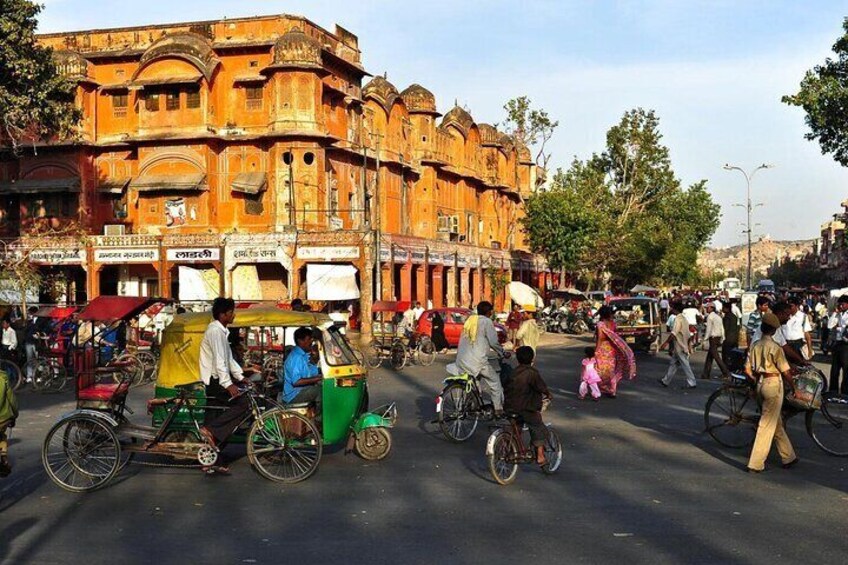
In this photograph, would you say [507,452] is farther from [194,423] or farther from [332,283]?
[332,283]

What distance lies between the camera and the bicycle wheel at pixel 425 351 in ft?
85.0

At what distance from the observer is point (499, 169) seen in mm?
64312

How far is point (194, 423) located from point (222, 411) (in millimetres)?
344

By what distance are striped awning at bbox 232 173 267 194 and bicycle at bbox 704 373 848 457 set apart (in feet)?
100

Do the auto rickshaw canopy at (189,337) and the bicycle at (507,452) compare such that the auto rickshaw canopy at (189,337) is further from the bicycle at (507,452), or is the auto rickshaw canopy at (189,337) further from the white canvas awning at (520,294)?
the white canvas awning at (520,294)

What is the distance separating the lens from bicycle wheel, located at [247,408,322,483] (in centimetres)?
973

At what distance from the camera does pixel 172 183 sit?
4066 centimetres

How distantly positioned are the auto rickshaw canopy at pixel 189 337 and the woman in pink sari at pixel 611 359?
7.81 meters

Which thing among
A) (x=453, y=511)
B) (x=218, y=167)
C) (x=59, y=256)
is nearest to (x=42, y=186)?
(x=59, y=256)

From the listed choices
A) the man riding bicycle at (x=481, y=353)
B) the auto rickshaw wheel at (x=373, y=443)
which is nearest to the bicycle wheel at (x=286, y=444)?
the auto rickshaw wheel at (x=373, y=443)

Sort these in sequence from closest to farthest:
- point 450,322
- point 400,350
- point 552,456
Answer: point 552,456 < point 400,350 < point 450,322

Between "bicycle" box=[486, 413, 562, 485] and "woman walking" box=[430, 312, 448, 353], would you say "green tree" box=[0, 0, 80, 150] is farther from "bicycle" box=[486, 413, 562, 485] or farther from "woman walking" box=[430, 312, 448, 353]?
"bicycle" box=[486, 413, 562, 485]

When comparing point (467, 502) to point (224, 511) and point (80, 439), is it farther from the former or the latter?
point (80, 439)

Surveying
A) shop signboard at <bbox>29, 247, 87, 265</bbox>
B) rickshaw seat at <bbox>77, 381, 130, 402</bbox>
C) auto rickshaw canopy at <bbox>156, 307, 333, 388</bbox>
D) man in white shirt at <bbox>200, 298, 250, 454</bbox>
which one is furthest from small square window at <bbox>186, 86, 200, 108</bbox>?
man in white shirt at <bbox>200, 298, 250, 454</bbox>
